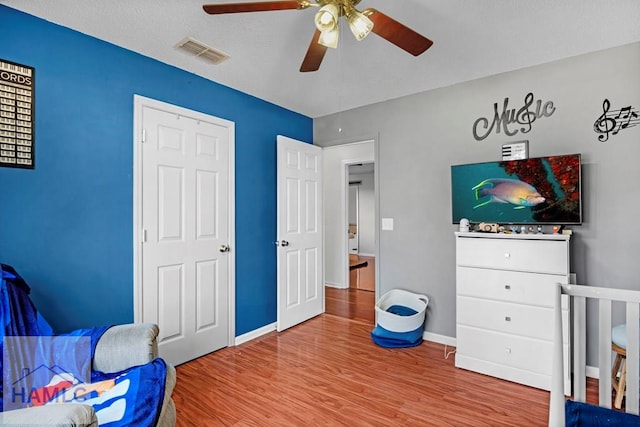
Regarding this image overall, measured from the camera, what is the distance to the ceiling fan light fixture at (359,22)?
1584mm

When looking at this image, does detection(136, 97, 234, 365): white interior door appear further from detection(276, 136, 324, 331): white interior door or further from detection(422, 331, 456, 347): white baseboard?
detection(422, 331, 456, 347): white baseboard

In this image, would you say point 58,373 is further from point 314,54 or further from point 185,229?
point 314,54

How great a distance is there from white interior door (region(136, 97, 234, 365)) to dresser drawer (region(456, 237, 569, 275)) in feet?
7.01

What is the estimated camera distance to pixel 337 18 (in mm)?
1576

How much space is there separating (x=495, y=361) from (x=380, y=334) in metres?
0.99

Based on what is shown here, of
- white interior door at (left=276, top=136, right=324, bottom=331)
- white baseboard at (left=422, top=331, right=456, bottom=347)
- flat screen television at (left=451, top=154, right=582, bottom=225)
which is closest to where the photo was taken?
flat screen television at (left=451, top=154, right=582, bottom=225)

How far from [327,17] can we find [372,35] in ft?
2.67

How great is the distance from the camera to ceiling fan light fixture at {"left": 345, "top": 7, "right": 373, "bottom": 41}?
158 centimetres

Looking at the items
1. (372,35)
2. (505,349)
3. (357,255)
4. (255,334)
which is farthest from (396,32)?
(357,255)

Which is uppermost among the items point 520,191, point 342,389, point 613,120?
point 613,120

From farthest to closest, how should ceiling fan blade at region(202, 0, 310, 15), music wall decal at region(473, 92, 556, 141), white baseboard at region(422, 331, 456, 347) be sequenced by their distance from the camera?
white baseboard at region(422, 331, 456, 347), music wall decal at region(473, 92, 556, 141), ceiling fan blade at region(202, 0, 310, 15)

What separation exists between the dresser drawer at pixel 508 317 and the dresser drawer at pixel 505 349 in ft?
0.15

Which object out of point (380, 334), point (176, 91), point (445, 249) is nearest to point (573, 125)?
point (445, 249)

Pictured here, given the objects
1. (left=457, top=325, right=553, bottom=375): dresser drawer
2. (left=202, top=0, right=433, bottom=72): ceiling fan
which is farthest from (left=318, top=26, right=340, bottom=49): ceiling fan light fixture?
(left=457, top=325, right=553, bottom=375): dresser drawer
